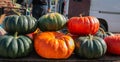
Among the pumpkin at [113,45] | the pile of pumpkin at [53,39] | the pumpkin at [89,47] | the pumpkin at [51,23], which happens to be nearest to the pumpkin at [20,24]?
the pile of pumpkin at [53,39]

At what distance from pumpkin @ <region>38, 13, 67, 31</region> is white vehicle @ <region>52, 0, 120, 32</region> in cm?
576

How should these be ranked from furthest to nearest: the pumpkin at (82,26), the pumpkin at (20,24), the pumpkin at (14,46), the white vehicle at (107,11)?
the white vehicle at (107,11) < the pumpkin at (82,26) < the pumpkin at (20,24) < the pumpkin at (14,46)

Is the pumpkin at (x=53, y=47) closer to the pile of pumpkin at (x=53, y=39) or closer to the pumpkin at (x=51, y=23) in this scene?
the pile of pumpkin at (x=53, y=39)

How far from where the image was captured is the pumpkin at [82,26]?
372 cm

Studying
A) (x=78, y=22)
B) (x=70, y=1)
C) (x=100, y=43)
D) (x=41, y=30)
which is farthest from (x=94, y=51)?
(x=70, y=1)

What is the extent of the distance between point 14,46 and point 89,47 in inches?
33.0

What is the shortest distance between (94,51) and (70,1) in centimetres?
616

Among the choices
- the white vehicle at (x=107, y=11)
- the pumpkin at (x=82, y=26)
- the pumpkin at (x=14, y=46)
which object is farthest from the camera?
the white vehicle at (x=107, y=11)

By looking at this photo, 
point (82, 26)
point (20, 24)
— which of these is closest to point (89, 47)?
point (82, 26)

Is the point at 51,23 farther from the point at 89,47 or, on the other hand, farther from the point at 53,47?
the point at 89,47

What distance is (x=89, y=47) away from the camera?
3545 mm

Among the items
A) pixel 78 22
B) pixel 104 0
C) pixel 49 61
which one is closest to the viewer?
pixel 49 61

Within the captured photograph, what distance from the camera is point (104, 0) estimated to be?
9578mm

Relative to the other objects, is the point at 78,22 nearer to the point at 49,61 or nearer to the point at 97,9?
the point at 49,61
